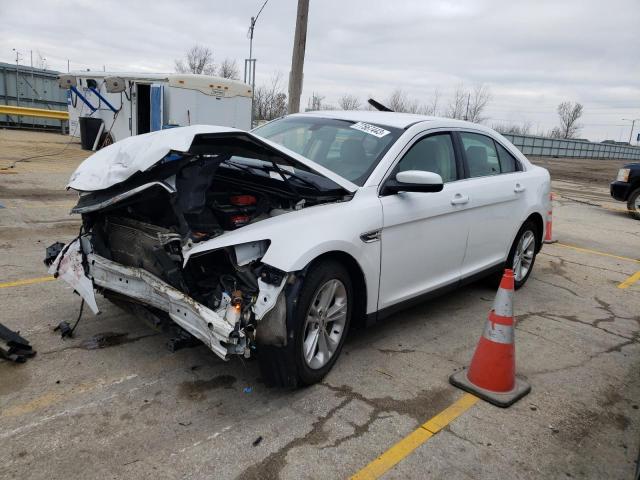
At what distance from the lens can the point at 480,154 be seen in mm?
4945

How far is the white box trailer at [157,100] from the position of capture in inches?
610

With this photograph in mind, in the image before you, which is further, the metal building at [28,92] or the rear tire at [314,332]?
the metal building at [28,92]

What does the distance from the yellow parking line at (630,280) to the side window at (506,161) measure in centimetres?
232

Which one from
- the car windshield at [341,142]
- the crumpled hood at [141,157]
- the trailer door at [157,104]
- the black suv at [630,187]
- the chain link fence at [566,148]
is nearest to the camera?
the crumpled hood at [141,157]

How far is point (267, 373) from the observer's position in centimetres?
313

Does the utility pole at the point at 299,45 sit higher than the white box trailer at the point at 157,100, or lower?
higher

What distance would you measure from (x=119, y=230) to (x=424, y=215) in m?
2.22

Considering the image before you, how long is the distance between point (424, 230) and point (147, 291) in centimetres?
207

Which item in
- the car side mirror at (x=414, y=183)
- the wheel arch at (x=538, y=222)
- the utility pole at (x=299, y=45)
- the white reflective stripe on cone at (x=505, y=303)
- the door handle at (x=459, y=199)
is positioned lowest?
the white reflective stripe on cone at (x=505, y=303)

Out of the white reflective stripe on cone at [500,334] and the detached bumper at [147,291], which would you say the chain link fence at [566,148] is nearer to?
the white reflective stripe on cone at [500,334]

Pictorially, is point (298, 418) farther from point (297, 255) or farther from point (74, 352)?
point (74, 352)

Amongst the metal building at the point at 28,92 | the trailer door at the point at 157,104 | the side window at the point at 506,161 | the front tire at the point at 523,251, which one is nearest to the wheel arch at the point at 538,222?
the front tire at the point at 523,251

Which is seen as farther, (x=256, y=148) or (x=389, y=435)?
(x=256, y=148)

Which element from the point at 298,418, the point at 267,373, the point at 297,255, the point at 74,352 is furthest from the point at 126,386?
the point at 297,255
